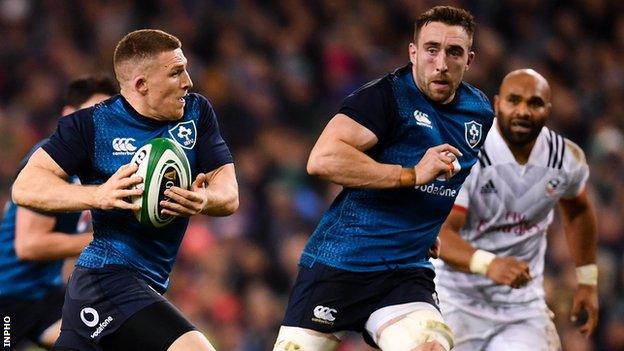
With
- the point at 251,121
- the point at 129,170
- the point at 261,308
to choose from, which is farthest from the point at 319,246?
the point at 251,121

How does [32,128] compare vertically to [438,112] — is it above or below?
below

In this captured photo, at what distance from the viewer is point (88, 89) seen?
735 cm

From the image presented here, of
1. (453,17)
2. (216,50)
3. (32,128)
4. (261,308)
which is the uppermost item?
(453,17)

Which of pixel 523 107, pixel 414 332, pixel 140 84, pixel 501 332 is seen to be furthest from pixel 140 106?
pixel 501 332

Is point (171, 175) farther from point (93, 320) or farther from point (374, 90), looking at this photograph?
point (374, 90)

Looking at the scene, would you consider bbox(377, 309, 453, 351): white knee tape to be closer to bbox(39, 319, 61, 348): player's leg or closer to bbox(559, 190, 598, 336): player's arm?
bbox(559, 190, 598, 336): player's arm

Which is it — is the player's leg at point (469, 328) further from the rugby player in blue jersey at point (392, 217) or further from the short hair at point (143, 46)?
the short hair at point (143, 46)

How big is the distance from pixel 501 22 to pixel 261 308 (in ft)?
17.5

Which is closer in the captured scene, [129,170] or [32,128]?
[129,170]

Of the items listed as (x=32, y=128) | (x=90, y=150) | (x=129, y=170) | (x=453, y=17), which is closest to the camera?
(x=129, y=170)

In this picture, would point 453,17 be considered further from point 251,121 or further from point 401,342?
point 251,121

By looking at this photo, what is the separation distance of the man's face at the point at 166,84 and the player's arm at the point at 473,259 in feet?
6.33

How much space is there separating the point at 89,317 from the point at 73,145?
0.82m

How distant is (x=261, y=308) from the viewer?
445 inches
